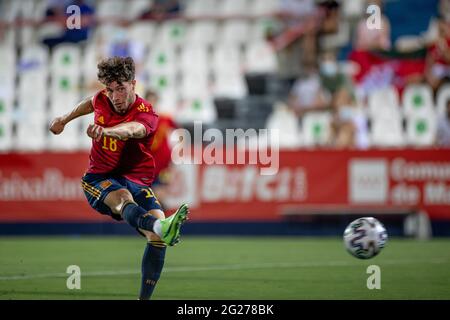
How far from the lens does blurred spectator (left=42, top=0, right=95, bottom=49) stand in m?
21.5

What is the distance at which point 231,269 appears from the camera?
11383mm

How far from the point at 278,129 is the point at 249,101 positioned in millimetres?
1596

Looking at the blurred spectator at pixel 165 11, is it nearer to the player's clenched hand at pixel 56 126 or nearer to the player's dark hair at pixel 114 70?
the player's clenched hand at pixel 56 126

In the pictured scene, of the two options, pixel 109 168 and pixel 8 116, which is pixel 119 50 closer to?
pixel 8 116

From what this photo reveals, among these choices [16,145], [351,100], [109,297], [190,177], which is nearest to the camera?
[109,297]

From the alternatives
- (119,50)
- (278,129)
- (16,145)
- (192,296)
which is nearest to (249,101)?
(278,129)

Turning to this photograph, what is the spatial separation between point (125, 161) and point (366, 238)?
97.6 inches

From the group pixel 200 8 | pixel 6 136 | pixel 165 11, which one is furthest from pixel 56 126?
pixel 200 8

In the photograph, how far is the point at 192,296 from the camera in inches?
342

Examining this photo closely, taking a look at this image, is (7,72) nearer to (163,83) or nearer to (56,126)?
(163,83)

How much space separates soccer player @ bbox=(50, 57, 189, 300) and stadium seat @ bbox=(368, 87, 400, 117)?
428 inches

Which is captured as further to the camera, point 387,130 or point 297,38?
point 297,38

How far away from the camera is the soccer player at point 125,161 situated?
7.79 meters

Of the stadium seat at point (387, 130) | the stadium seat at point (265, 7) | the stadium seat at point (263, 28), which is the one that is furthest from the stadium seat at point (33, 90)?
the stadium seat at point (387, 130)
